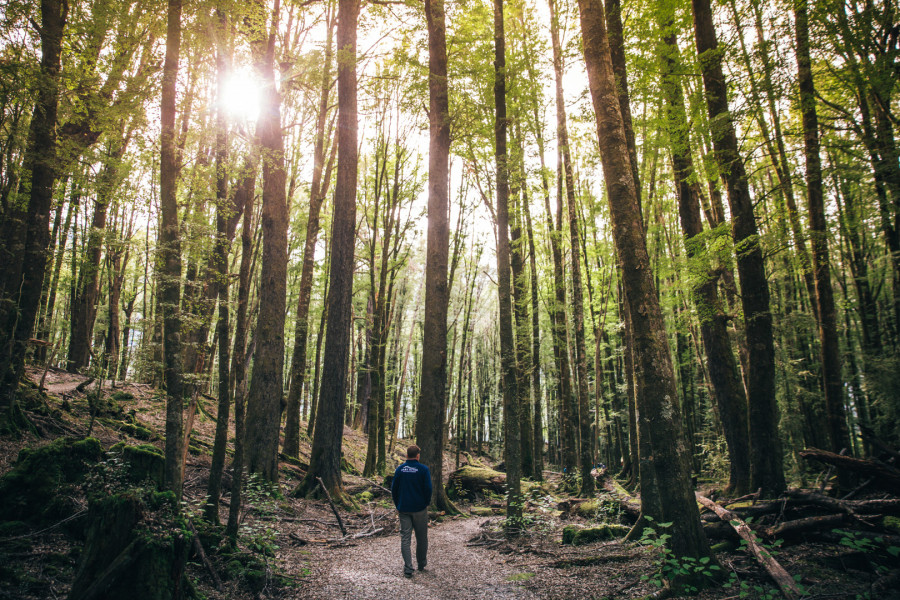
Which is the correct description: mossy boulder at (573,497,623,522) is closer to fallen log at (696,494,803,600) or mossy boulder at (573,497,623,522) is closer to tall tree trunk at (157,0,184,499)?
fallen log at (696,494,803,600)

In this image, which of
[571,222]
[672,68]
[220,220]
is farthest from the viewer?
[571,222]

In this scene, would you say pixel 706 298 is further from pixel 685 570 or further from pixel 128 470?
pixel 128 470

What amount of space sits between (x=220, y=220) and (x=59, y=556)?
15.5 ft

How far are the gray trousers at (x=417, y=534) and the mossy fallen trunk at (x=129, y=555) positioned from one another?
284cm

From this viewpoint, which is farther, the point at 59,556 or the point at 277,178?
the point at 277,178

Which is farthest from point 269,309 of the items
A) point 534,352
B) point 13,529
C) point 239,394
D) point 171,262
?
point 534,352

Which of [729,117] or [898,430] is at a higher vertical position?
[729,117]

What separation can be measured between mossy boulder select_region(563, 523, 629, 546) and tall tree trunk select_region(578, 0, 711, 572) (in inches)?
62.7

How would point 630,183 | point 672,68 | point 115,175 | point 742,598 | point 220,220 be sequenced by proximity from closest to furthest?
point 742,598, point 630,183, point 220,220, point 672,68, point 115,175

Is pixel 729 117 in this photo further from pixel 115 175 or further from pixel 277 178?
pixel 115 175

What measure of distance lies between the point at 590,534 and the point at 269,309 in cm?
722

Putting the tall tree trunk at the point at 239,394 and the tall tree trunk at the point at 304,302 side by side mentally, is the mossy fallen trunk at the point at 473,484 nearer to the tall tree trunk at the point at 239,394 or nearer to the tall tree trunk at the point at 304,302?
the tall tree trunk at the point at 304,302

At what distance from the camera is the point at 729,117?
6.20m

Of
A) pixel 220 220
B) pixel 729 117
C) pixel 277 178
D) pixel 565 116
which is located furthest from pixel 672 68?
pixel 220 220
